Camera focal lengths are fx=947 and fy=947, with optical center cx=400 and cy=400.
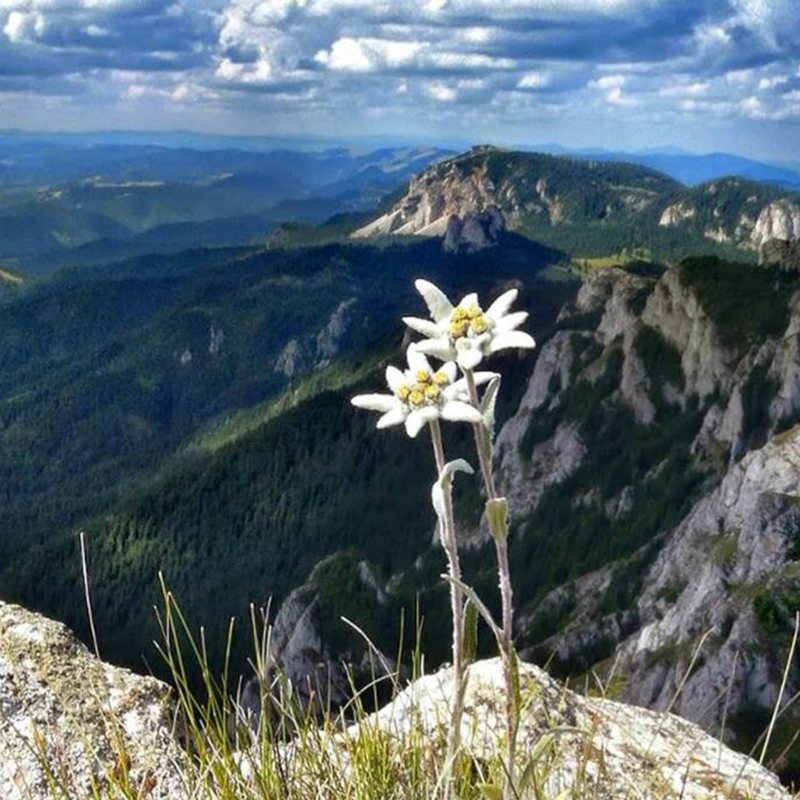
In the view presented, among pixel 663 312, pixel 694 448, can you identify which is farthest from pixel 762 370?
pixel 663 312

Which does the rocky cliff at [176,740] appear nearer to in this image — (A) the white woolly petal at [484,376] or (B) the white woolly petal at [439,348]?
→ (A) the white woolly petal at [484,376]

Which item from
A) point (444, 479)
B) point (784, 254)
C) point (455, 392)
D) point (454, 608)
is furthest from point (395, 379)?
point (784, 254)

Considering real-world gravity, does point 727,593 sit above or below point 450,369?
below

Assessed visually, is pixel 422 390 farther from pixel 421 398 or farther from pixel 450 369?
pixel 450 369

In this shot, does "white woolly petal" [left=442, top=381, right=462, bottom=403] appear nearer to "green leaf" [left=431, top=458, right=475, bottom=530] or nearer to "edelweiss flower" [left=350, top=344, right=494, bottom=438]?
"edelweiss flower" [left=350, top=344, right=494, bottom=438]

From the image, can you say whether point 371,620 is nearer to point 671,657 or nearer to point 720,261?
point 671,657
